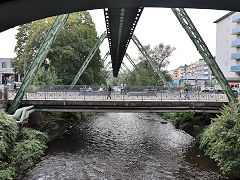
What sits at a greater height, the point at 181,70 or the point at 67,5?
the point at 181,70

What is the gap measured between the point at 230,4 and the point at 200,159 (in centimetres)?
1121

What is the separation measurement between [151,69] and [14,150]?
35329 mm

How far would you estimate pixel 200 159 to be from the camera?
1212 cm

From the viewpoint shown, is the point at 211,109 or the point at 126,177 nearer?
the point at 126,177

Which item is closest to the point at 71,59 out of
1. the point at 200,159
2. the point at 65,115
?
the point at 65,115

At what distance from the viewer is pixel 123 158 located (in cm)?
1217

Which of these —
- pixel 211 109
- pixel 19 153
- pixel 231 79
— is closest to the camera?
pixel 19 153

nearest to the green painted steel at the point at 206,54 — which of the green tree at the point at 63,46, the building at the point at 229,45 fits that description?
the green tree at the point at 63,46

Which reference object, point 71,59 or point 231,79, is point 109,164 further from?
point 231,79

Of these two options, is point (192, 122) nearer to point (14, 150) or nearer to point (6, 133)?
point (14, 150)

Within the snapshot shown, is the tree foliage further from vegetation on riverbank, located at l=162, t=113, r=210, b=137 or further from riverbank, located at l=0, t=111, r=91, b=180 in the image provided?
riverbank, located at l=0, t=111, r=91, b=180

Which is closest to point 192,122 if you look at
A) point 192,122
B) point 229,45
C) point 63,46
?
point 192,122

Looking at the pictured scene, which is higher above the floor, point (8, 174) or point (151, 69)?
point (151, 69)

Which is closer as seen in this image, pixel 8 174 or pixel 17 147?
pixel 8 174
